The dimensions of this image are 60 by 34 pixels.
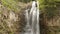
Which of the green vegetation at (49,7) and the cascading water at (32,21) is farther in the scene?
the cascading water at (32,21)

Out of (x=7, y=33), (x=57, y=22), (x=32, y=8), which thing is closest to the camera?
(x=7, y=33)

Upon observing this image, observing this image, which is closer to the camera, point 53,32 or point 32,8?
point 53,32

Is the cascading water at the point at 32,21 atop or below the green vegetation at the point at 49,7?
below

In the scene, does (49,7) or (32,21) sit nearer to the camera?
(49,7)

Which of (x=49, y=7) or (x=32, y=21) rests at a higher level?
(x=49, y=7)

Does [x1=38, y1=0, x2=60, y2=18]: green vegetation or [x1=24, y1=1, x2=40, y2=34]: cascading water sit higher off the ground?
[x1=38, y1=0, x2=60, y2=18]: green vegetation

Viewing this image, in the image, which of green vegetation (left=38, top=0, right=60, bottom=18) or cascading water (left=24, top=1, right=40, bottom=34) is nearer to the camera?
green vegetation (left=38, top=0, right=60, bottom=18)

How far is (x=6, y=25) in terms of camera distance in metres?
6.18

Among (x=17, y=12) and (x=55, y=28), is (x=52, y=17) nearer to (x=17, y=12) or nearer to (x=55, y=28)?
(x=55, y=28)

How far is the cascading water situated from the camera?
22.9 feet

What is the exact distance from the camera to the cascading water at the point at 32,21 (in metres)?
6.97

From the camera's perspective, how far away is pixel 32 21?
7289mm

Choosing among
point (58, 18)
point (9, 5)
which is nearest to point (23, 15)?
point (9, 5)

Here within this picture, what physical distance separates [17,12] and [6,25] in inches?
A: 51.3
